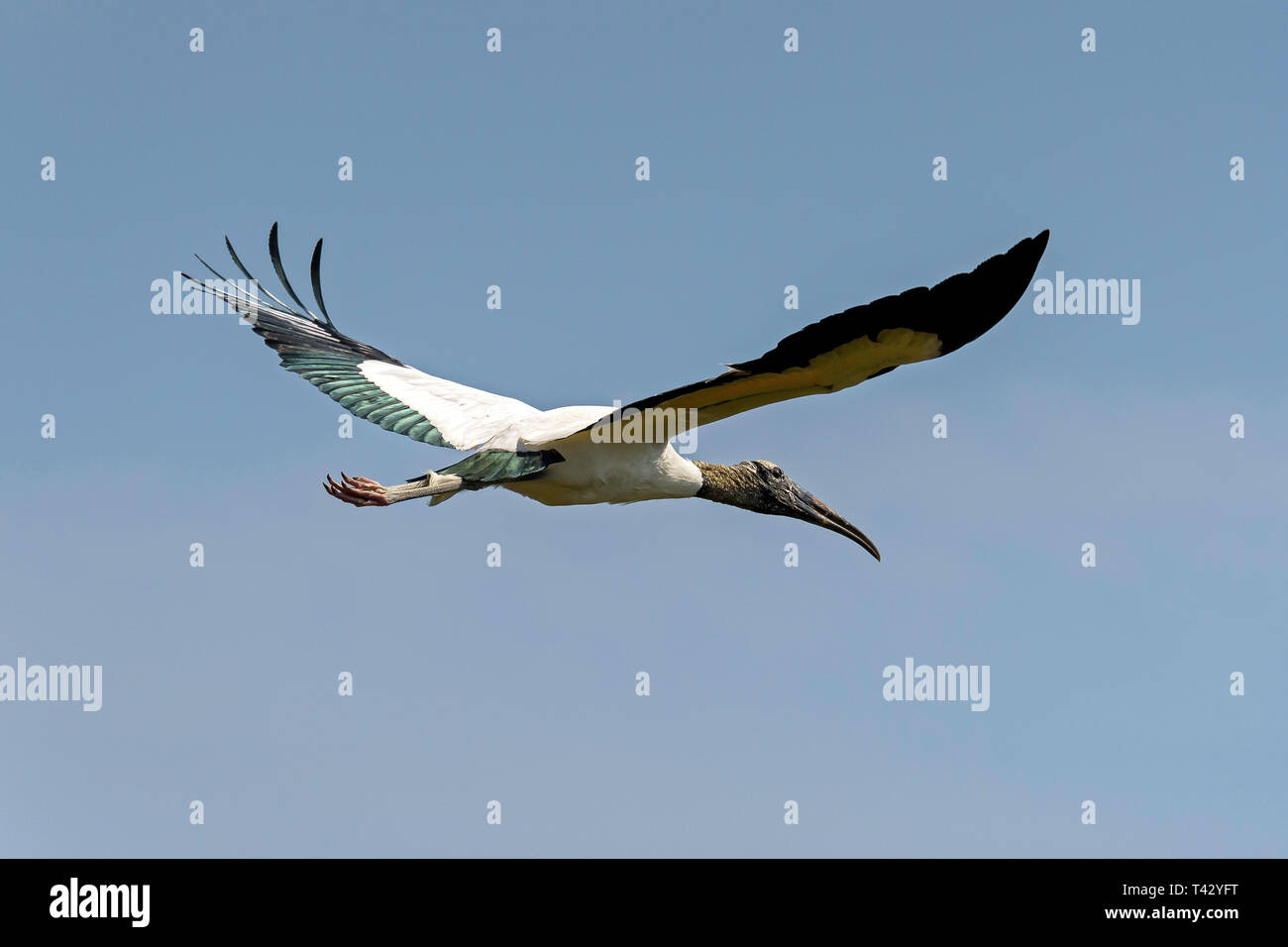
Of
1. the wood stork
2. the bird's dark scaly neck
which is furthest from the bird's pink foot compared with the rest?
the bird's dark scaly neck

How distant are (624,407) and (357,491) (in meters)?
1.91

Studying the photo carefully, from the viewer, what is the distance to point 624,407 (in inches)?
432

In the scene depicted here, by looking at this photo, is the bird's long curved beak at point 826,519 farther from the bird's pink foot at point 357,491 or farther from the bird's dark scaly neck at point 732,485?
the bird's pink foot at point 357,491

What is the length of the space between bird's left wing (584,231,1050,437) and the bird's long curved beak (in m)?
2.99

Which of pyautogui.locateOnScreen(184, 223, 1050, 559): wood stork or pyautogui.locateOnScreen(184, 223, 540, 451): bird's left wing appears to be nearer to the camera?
pyautogui.locateOnScreen(184, 223, 1050, 559): wood stork

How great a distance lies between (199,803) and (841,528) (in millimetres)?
6444

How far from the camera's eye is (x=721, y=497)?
547 inches

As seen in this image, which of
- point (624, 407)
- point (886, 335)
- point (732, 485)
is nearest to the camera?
point (886, 335)

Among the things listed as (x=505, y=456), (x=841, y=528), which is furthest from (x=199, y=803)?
(x=841, y=528)

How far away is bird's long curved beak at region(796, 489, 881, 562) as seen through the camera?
14336mm

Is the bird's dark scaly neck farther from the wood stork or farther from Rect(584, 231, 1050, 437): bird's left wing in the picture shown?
Rect(584, 231, 1050, 437): bird's left wing

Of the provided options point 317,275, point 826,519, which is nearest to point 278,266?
point 317,275

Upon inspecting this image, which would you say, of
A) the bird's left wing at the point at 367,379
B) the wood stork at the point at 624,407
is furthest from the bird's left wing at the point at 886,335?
the bird's left wing at the point at 367,379

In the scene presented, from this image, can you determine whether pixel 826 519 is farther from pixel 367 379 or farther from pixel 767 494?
pixel 367 379
